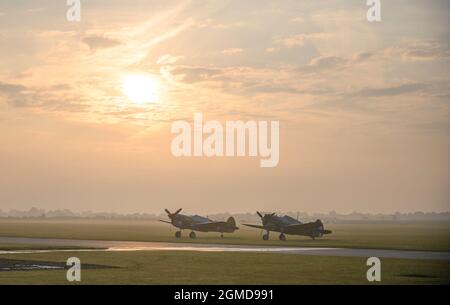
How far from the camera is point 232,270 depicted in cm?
3638

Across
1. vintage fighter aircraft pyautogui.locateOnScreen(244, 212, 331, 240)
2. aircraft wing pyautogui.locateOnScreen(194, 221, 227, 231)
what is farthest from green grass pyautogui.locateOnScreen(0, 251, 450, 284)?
aircraft wing pyautogui.locateOnScreen(194, 221, 227, 231)

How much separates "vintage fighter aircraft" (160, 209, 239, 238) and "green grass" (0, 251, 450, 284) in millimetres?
29570

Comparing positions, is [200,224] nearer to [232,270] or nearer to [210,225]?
[210,225]

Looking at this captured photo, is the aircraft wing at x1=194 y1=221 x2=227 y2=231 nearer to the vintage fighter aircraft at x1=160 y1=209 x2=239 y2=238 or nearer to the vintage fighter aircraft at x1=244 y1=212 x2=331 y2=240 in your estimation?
the vintage fighter aircraft at x1=160 y1=209 x2=239 y2=238

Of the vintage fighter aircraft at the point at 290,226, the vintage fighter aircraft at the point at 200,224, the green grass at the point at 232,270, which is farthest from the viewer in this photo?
the vintage fighter aircraft at the point at 200,224

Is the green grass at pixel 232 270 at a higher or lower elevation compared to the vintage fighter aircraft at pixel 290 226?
lower

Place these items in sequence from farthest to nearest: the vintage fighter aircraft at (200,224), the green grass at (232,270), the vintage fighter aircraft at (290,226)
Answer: the vintage fighter aircraft at (200,224)
the vintage fighter aircraft at (290,226)
the green grass at (232,270)

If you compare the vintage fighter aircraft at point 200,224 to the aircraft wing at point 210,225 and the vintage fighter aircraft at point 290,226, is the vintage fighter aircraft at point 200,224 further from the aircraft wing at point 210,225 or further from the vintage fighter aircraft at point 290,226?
the vintage fighter aircraft at point 290,226

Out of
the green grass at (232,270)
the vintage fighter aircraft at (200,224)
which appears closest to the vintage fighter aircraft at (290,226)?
the vintage fighter aircraft at (200,224)

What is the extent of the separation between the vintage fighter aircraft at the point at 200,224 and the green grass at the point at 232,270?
29.6 m

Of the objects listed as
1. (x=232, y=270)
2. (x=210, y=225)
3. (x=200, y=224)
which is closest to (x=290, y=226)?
(x=210, y=225)

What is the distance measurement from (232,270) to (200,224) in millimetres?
40532

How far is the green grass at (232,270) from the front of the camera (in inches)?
1272

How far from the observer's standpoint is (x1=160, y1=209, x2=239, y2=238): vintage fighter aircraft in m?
76.2
